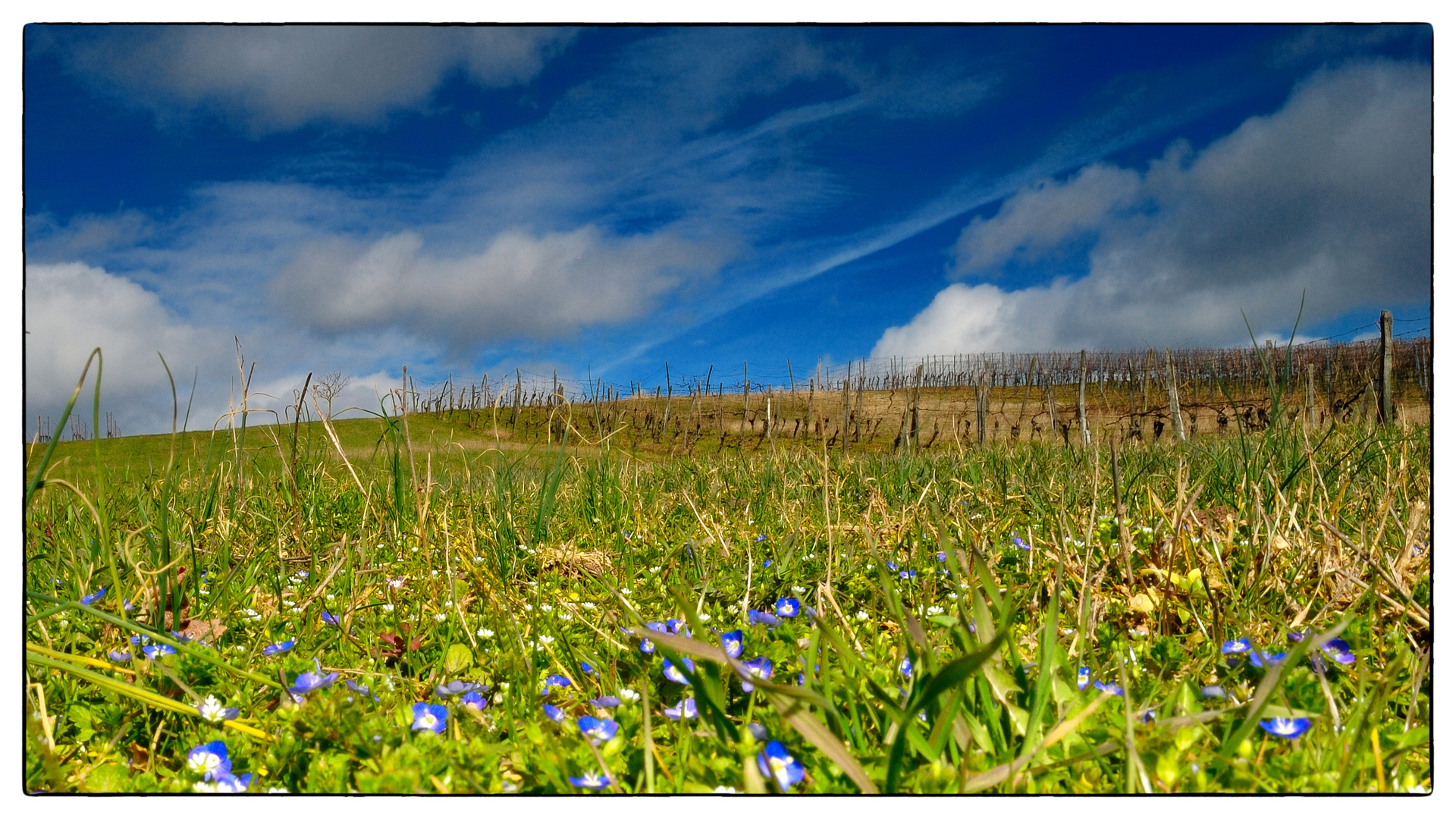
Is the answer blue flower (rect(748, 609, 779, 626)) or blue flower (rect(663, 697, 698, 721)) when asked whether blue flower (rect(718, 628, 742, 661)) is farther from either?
blue flower (rect(663, 697, 698, 721))

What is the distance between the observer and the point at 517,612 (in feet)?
6.75

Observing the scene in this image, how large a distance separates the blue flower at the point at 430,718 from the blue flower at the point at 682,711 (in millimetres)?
386

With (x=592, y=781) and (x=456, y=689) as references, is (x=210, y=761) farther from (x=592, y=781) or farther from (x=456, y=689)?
(x=592, y=781)


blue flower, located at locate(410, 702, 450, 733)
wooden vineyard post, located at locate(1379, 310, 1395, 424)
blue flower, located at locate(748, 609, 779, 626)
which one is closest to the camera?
blue flower, located at locate(410, 702, 450, 733)

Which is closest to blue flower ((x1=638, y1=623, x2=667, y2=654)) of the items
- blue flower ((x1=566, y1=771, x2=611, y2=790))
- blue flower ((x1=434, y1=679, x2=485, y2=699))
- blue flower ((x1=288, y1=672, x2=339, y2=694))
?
blue flower ((x1=434, y1=679, x2=485, y2=699))

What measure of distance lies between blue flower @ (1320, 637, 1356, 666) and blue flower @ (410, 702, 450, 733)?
63.5 inches

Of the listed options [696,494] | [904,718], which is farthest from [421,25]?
[696,494]

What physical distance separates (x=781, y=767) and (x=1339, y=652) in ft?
3.70

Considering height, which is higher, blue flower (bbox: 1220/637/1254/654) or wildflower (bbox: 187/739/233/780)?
blue flower (bbox: 1220/637/1254/654)

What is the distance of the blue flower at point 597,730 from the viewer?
1.09m

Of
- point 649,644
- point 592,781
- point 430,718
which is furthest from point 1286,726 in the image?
point 430,718

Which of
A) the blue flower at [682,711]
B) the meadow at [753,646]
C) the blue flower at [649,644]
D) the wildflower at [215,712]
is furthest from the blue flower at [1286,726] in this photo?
the wildflower at [215,712]

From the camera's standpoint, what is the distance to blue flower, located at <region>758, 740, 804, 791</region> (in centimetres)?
95
